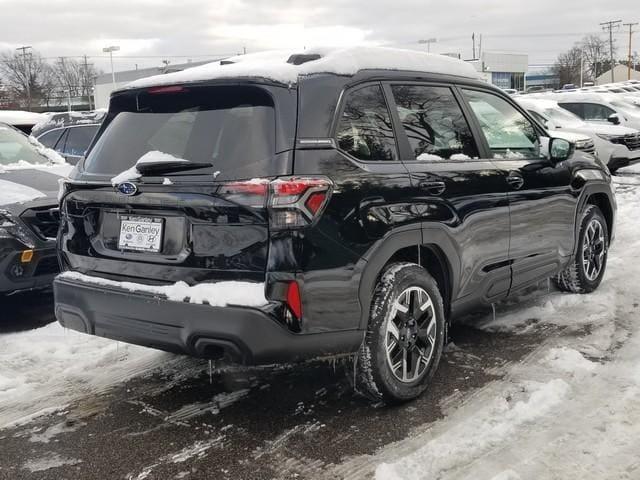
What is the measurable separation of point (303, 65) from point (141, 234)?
1.18 meters

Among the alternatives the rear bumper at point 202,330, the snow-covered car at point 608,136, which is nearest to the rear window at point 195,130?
the rear bumper at point 202,330

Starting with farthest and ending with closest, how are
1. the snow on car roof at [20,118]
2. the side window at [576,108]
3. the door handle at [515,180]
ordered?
the side window at [576,108] < the snow on car roof at [20,118] < the door handle at [515,180]

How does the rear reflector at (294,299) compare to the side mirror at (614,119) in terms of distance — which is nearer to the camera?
the rear reflector at (294,299)

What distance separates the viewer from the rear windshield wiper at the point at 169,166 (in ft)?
10.2

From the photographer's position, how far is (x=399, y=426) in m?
3.31

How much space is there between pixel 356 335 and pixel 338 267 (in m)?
0.37

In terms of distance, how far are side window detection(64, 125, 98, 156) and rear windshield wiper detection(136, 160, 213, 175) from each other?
6.88m

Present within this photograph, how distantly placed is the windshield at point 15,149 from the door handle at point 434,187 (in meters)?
4.37

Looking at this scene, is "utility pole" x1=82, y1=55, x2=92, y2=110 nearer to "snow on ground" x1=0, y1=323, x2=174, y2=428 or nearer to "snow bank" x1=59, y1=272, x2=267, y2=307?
"snow on ground" x1=0, y1=323, x2=174, y2=428

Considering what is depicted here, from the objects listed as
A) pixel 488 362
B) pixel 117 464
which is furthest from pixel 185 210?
pixel 488 362

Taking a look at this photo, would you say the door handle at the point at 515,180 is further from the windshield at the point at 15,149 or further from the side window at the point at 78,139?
the side window at the point at 78,139

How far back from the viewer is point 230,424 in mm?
3412

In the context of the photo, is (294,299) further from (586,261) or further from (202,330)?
(586,261)

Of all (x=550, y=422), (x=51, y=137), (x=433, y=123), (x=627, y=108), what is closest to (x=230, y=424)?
(x=550, y=422)
